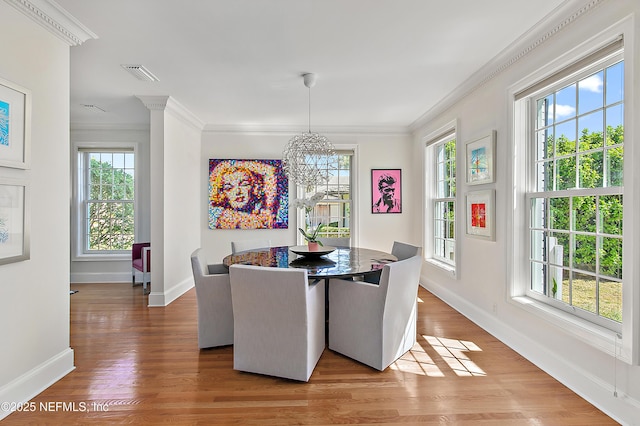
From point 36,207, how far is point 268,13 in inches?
79.8

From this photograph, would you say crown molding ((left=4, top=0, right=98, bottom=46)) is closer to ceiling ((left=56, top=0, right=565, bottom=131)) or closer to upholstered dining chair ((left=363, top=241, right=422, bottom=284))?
ceiling ((left=56, top=0, right=565, bottom=131))

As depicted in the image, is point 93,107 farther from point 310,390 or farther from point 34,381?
point 310,390

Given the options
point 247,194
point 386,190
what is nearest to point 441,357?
point 386,190

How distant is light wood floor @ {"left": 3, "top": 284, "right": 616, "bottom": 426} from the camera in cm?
190

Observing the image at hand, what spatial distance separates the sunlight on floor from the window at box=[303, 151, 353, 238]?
277 cm

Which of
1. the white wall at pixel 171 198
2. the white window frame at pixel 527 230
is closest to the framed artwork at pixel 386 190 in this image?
the white window frame at pixel 527 230

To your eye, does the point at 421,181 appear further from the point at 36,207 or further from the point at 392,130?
the point at 36,207

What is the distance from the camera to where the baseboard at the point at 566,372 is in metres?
1.83

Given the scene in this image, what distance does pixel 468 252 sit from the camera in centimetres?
359

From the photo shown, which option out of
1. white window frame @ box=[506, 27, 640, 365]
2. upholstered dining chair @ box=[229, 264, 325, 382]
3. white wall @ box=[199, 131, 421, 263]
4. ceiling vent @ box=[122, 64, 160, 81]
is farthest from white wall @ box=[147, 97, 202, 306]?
white window frame @ box=[506, 27, 640, 365]

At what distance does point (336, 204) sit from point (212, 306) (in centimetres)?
317

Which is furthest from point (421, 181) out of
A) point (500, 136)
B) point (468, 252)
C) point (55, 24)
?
point (55, 24)

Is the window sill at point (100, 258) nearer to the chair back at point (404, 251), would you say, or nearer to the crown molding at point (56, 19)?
the crown molding at point (56, 19)

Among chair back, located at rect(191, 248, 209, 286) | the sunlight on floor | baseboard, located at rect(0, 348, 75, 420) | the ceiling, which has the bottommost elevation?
the sunlight on floor
